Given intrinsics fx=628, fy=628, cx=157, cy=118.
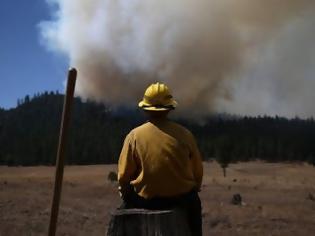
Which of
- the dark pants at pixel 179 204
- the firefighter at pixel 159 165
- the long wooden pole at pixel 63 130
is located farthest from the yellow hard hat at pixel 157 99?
the long wooden pole at pixel 63 130

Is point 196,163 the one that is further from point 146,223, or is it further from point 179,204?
point 146,223

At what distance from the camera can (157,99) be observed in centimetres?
404

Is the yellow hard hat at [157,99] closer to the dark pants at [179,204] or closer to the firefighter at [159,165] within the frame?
the firefighter at [159,165]

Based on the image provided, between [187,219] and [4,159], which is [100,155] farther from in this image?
[187,219]

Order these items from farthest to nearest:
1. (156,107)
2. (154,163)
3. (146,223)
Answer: (156,107) < (154,163) < (146,223)

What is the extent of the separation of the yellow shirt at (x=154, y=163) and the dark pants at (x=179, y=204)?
3 centimetres

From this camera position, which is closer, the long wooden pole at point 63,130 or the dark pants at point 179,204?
the long wooden pole at point 63,130

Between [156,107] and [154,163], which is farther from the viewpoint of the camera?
[156,107]

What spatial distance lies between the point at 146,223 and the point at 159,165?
37cm

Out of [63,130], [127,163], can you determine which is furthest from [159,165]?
[63,130]

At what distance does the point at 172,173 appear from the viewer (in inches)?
154

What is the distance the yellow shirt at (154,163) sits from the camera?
12.8 ft

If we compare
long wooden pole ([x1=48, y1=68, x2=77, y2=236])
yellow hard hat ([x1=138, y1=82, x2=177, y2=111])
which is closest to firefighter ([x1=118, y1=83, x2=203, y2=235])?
yellow hard hat ([x1=138, y1=82, x2=177, y2=111])

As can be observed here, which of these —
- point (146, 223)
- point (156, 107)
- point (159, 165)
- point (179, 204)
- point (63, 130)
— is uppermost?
point (156, 107)
